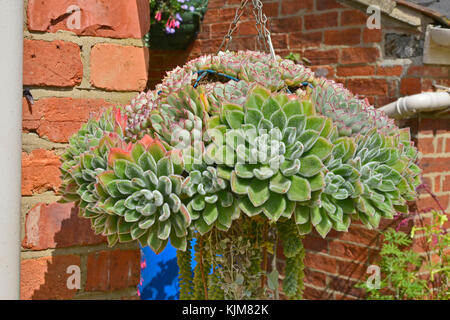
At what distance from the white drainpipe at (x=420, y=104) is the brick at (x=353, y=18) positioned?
1.32 feet

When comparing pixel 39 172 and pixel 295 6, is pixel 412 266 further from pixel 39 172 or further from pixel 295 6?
pixel 39 172

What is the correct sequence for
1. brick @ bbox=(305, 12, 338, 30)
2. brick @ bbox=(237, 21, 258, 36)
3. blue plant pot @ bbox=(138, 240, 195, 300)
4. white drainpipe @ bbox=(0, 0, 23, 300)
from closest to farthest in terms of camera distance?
white drainpipe @ bbox=(0, 0, 23, 300) < blue plant pot @ bbox=(138, 240, 195, 300) < brick @ bbox=(305, 12, 338, 30) < brick @ bbox=(237, 21, 258, 36)

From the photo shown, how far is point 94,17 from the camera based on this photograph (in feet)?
3.44

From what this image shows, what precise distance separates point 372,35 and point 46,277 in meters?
1.61

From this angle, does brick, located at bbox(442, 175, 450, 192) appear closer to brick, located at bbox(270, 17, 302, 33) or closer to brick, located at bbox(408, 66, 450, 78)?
brick, located at bbox(408, 66, 450, 78)

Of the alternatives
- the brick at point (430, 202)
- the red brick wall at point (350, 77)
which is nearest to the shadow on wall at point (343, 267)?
the red brick wall at point (350, 77)

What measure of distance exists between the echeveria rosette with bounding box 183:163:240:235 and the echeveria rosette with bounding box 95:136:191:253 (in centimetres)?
2

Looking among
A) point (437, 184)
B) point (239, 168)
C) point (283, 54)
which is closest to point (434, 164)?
point (437, 184)

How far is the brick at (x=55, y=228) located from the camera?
1.02 meters

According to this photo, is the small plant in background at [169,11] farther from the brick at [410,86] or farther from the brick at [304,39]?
the brick at [410,86]

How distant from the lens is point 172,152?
649 mm

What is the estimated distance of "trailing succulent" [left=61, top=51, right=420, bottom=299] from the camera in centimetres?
63

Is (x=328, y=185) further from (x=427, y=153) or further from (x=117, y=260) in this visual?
(x=427, y=153)

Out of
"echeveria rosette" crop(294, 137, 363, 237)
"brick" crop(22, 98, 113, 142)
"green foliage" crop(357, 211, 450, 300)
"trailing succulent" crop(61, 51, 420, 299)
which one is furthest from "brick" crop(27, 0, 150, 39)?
"green foliage" crop(357, 211, 450, 300)
